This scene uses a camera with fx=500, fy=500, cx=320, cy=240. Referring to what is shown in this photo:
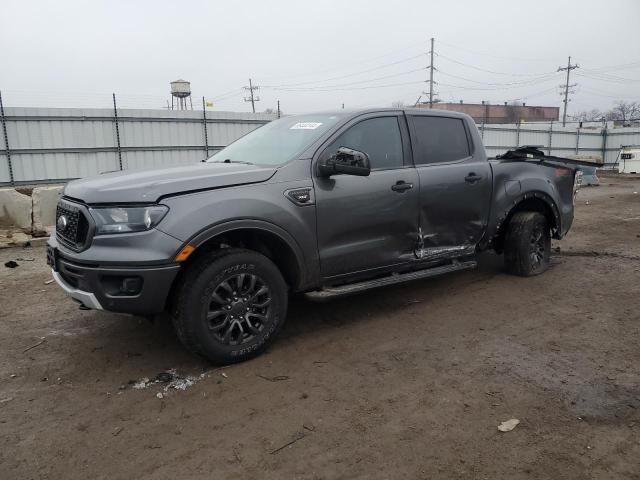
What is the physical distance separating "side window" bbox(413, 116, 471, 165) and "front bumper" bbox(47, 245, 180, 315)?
257 centimetres

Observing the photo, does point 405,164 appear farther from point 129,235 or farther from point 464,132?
point 129,235

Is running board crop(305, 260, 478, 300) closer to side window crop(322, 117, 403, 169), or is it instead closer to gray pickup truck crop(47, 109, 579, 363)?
gray pickup truck crop(47, 109, 579, 363)

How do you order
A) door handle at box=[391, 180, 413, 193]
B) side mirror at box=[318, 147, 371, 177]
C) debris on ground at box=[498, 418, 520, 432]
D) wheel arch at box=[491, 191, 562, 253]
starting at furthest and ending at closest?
wheel arch at box=[491, 191, 562, 253] < door handle at box=[391, 180, 413, 193] < side mirror at box=[318, 147, 371, 177] < debris on ground at box=[498, 418, 520, 432]

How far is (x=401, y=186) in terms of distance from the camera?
4.38 m

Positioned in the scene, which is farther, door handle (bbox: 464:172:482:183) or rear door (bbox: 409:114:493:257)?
door handle (bbox: 464:172:482:183)

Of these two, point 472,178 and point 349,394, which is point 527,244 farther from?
point 349,394

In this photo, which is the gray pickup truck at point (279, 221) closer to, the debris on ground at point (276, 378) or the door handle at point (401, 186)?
the door handle at point (401, 186)

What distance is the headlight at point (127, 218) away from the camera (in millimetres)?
3215

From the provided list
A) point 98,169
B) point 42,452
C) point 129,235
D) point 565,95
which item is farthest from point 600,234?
point 565,95

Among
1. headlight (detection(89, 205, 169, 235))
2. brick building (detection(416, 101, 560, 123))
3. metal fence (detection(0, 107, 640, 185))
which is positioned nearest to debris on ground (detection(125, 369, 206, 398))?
headlight (detection(89, 205, 169, 235))

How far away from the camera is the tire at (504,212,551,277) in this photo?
219 inches

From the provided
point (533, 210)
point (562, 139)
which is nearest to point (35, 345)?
point (533, 210)

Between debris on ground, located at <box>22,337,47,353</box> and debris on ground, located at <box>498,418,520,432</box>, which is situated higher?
debris on ground, located at <box>22,337,47,353</box>

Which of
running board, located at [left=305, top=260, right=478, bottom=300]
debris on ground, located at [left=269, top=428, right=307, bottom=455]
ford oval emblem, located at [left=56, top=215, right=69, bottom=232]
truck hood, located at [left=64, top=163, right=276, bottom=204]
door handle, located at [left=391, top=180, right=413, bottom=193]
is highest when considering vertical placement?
truck hood, located at [left=64, top=163, right=276, bottom=204]
